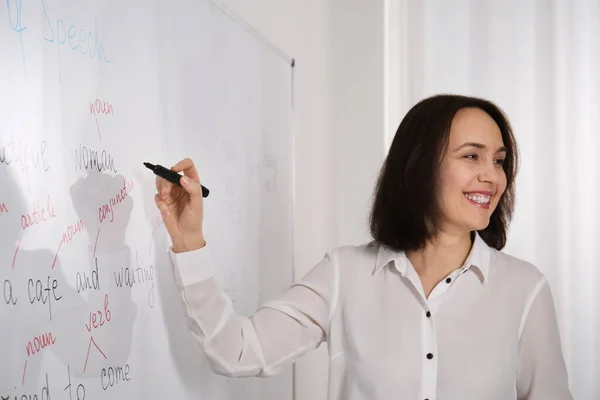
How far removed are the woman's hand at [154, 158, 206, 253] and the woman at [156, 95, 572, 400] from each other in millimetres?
187

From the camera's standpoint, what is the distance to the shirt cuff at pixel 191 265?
1.07 m

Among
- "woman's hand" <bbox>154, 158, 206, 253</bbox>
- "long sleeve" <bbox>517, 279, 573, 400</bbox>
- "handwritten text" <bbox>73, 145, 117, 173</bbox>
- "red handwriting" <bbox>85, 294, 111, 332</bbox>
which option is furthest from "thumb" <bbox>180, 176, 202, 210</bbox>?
"long sleeve" <bbox>517, 279, 573, 400</bbox>

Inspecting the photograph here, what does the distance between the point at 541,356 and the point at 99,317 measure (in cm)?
91

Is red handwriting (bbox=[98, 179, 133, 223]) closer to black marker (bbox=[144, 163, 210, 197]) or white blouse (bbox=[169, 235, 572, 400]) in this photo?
black marker (bbox=[144, 163, 210, 197])

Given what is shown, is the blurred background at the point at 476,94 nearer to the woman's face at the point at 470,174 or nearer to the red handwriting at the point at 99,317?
the woman's face at the point at 470,174

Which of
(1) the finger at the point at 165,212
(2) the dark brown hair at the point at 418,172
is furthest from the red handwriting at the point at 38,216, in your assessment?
(2) the dark brown hair at the point at 418,172

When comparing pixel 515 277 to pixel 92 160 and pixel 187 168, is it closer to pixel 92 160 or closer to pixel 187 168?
A: pixel 187 168

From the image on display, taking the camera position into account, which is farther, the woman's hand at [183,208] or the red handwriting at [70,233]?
the woman's hand at [183,208]

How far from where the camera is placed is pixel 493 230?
1.48m

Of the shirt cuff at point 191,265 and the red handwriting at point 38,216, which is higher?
the red handwriting at point 38,216

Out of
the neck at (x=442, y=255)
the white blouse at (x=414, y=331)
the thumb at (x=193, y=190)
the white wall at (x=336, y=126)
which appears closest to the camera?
the thumb at (x=193, y=190)

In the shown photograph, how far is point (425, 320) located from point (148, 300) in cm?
58

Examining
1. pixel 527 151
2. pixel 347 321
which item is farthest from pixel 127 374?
pixel 527 151

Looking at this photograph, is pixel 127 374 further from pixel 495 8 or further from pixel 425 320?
pixel 495 8
